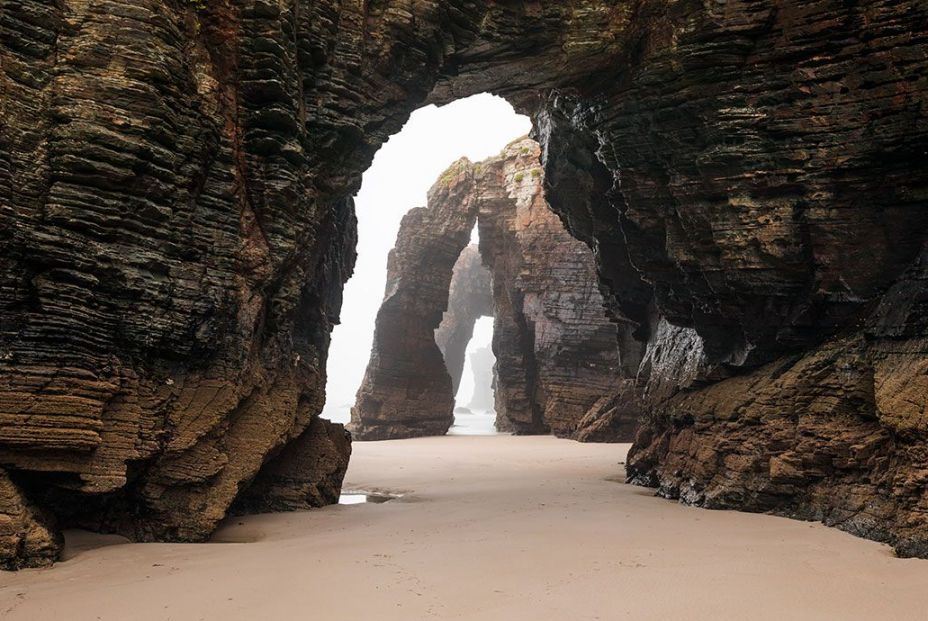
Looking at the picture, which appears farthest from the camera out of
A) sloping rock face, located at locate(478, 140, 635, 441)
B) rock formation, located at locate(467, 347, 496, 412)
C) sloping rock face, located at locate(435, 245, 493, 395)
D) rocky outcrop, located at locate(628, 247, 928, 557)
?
rock formation, located at locate(467, 347, 496, 412)

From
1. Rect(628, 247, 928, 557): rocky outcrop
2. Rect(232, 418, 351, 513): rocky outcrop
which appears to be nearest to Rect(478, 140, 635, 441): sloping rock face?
Rect(628, 247, 928, 557): rocky outcrop

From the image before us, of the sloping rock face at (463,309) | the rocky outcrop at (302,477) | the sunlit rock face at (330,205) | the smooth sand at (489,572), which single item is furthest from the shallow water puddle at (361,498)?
the sloping rock face at (463,309)

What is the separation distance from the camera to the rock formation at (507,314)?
29562mm

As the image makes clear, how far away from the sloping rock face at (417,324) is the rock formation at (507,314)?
0.06 meters

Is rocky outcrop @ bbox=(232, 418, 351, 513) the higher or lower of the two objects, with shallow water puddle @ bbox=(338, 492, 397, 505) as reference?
higher

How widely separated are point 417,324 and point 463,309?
763 inches

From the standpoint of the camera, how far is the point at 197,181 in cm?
812

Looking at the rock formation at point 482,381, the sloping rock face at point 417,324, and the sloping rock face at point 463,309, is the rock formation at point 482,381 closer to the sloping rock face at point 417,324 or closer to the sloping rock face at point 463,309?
the sloping rock face at point 463,309

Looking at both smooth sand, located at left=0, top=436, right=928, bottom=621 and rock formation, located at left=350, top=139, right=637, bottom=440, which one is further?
rock formation, located at left=350, top=139, right=637, bottom=440

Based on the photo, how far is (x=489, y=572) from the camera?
246 inches

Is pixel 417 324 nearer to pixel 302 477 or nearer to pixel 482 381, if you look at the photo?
pixel 302 477

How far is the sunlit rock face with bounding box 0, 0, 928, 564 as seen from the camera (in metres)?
6.96

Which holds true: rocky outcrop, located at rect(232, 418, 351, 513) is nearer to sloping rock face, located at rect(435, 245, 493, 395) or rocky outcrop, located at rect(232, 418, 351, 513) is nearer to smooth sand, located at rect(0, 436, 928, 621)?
smooth sand, located at rect(0, 436, 928, 621)

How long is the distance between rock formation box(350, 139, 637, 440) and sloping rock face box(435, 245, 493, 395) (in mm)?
15866
